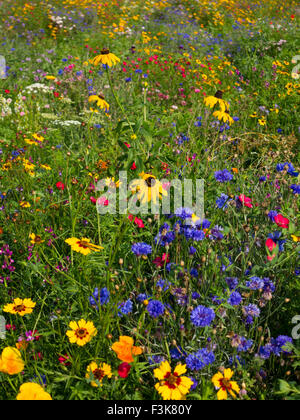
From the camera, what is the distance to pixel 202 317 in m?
1.38

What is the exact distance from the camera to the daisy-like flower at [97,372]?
4.09 feet

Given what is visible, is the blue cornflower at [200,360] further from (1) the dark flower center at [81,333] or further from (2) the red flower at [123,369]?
(1) the dark flower center at [81,333]

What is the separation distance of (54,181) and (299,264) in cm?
173

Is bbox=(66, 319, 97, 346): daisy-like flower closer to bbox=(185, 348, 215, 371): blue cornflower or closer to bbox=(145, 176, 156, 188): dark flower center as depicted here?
bbox=(185, 348, 215, 371): blue cornflower

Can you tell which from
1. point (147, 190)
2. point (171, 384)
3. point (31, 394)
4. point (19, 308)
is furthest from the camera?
point (147, 190)

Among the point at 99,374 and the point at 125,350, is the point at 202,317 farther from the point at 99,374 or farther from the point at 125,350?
the point at 99,374

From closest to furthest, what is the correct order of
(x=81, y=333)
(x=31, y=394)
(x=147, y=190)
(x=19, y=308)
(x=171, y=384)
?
1. (x=31, y=394)
2. (x=171, y=384)
3. (x=81, y=333)
4. (x=19, y=308)
5. (x=147, y=190)

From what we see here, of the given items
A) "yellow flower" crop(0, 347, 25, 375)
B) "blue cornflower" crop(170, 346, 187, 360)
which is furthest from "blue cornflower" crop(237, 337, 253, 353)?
"yellow flower" crop(0, 347, 25, 375)

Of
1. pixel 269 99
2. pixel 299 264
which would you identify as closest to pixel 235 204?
pixel 299 264

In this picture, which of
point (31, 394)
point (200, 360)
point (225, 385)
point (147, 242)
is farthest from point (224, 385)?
point (147, 242)

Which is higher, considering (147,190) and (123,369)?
(147,190)

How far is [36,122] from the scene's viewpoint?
11.4 feet

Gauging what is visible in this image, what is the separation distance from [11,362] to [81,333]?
255 millimetres
